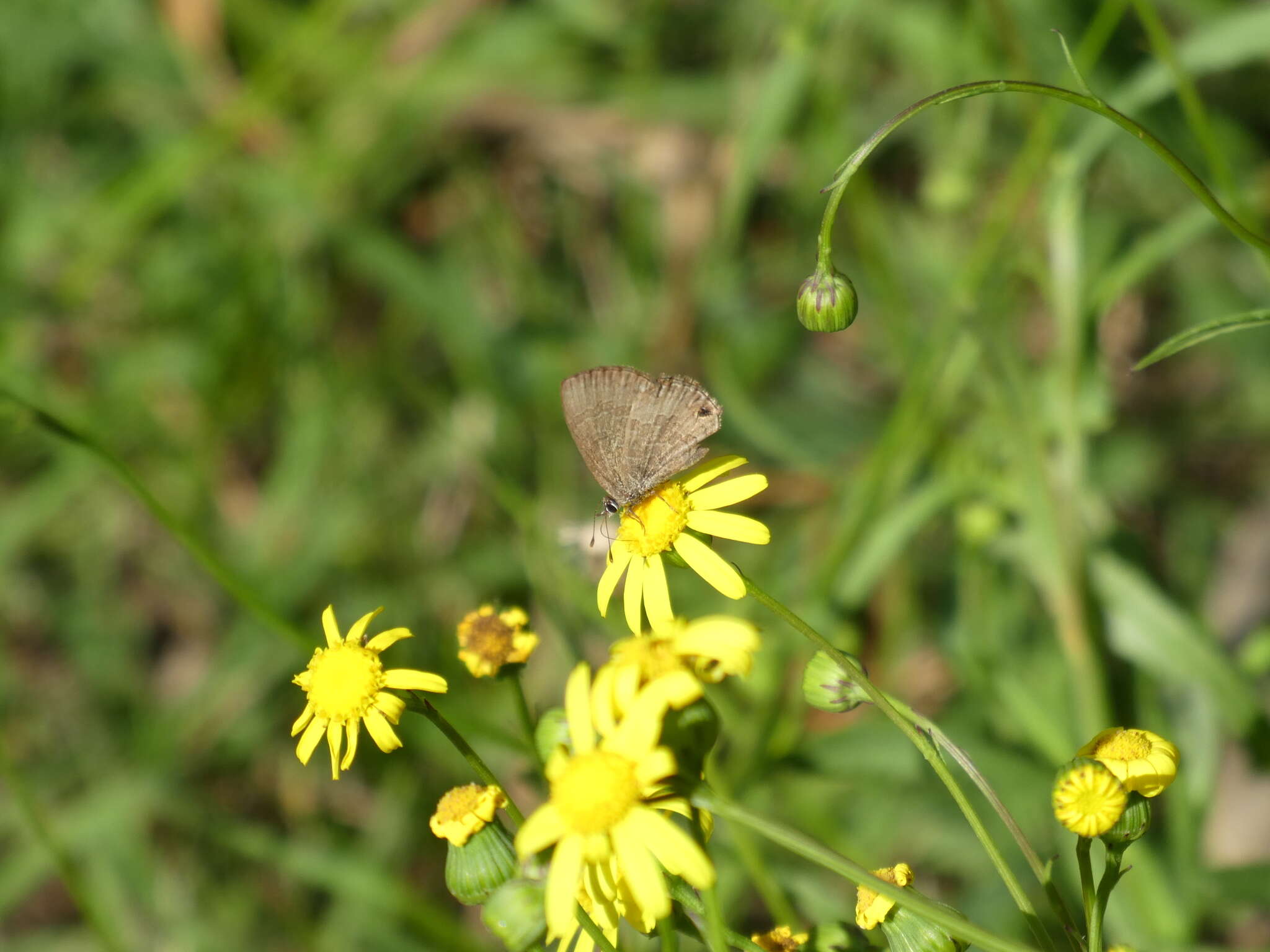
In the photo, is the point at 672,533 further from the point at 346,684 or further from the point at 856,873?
the point at 856,873

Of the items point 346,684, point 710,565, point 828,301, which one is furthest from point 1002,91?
point 346,684

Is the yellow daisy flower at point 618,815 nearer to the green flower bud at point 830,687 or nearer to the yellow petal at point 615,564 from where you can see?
the green flower bud at point 830,687

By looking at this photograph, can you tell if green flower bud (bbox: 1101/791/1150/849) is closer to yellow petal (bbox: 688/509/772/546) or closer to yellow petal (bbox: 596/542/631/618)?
yellow petal (bbox: 688/509/772/546)

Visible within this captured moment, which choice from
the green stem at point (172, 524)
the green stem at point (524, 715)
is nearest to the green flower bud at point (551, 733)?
the green stem at point (524, 715)

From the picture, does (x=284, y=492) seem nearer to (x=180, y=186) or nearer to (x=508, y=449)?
(x=508, y=449)

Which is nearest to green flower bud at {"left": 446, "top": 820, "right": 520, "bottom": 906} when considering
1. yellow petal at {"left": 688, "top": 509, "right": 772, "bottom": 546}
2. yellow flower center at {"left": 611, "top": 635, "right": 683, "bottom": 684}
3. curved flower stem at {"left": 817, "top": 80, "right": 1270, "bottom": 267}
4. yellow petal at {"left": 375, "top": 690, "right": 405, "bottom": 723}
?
yellow petal at {"left": 375, "top": 690, "right": 405, "bottom": 723}

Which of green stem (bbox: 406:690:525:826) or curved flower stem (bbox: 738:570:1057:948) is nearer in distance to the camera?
curved flower stem (bbox: 738:570:1057:948)

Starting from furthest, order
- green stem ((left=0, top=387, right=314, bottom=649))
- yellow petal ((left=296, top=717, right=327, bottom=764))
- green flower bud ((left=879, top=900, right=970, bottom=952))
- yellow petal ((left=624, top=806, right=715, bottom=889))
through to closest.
A: green stem ((left=0, top=387, right=314, bottom=649)) < yellow petal ((left=296, top=717, right=327, bottom=764)) < green flower bud ((left=879, top=900, right=970, bottom=952)) < yellow petal ((left=624, top=806, right=715, bottom=889))
